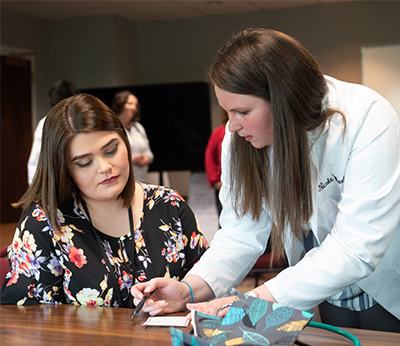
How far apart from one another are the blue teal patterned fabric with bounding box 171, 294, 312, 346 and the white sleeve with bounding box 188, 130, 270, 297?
37 cm

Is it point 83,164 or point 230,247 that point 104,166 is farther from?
point 230,247

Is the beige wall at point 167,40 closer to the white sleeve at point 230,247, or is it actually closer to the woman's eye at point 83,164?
the woman's eye at point 83,164

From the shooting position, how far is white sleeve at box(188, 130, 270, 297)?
138 centimetres

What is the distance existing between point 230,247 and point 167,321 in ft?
1.03

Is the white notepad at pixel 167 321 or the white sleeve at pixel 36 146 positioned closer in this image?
the white notepad at pixel 167 321

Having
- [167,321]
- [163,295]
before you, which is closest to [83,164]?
[163,295]

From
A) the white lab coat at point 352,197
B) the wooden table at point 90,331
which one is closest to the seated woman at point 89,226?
the wooden table at point 90,331

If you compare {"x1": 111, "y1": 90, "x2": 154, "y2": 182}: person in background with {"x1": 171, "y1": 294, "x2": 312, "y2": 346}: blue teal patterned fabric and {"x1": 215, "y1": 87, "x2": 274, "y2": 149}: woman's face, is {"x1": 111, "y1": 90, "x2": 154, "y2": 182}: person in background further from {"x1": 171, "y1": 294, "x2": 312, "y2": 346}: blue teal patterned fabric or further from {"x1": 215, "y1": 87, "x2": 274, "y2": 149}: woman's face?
{"x1": 171, "y1": 294, "x2": 312, "y2": 346}: blue teal patterned fabric

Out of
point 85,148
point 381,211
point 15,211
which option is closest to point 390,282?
point 381,211

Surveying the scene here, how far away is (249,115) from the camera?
118 cm

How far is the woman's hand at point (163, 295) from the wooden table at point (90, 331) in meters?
0.04

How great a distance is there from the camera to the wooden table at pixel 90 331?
104cm

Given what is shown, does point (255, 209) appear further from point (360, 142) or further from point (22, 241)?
point (22, 241)

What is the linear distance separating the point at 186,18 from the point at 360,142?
677 cm
